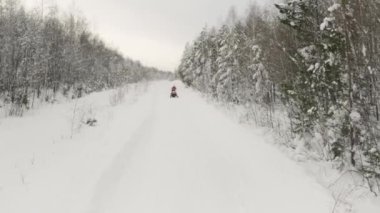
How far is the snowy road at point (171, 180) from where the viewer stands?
5.59 m

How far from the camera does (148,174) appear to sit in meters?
7.38

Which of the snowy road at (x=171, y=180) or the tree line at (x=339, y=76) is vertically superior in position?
the tree line at (x=339, y=76)

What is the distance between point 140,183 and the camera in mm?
6781

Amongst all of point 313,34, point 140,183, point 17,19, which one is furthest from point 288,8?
point 17,19

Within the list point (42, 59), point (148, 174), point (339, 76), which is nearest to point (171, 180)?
point (148, 174)

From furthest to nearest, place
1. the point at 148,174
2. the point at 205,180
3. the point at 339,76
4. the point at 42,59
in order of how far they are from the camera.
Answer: the point at 42,59
the point at 148,174
the point at 205,180
the point at 339,76

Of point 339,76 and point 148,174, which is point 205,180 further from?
point 339,76

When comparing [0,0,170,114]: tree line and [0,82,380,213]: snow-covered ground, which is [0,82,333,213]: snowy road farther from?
[0,0,170,114]: tree line

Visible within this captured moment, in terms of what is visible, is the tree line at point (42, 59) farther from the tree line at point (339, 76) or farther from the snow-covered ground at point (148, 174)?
the tree line at point (339, 76)

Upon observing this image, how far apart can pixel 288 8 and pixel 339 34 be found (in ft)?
6.19

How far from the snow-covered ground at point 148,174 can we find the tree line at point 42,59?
8147 mm

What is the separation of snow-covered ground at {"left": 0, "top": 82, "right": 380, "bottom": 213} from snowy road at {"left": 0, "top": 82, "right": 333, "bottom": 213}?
2 centimetres

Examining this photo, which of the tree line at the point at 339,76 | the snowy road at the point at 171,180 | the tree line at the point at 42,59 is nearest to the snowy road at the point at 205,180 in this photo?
the snowy road at the point at 171,180

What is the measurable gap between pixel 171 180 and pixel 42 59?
21.3m
